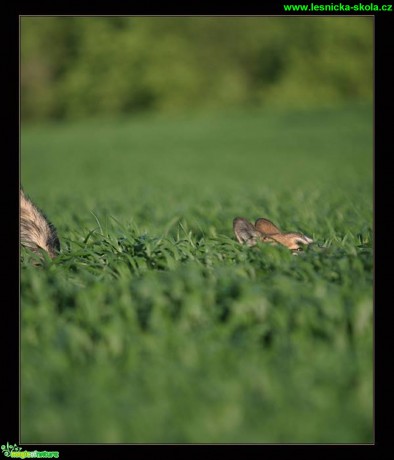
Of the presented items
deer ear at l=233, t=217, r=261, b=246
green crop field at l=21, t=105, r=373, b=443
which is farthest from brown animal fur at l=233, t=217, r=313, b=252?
green crop field at l=21, t=105, r=373, b=443

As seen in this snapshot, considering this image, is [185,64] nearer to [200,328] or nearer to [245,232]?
[245,232]

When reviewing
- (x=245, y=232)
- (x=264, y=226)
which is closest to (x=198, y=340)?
(x=245, y=232)

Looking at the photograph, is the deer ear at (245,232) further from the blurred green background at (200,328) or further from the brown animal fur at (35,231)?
the brown animal fur at (35,231)

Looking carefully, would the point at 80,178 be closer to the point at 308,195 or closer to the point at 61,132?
the point at 308,195

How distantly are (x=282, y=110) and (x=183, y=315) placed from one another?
3571cm

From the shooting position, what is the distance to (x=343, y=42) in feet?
157

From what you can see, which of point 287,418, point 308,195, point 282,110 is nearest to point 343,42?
point 282,110

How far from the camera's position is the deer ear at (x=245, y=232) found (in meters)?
4.53

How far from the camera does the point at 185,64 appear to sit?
50.3 meters
